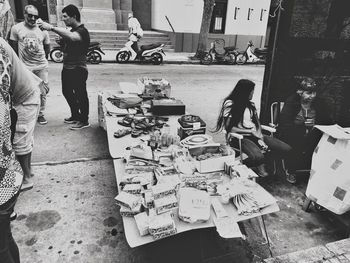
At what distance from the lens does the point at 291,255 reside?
256 centimetres

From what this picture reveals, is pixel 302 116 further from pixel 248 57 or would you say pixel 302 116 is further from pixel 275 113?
pixel 248 57

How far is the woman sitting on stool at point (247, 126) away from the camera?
389cm

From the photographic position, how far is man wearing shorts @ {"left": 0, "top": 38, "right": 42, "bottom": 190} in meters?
1.72

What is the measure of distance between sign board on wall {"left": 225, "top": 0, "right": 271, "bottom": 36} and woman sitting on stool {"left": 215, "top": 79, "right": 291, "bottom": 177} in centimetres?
1556

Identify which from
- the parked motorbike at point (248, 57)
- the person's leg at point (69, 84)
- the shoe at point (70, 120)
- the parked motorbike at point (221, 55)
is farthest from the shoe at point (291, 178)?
the parked motorbike at point (248, 57)

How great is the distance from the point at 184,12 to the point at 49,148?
14087 mm

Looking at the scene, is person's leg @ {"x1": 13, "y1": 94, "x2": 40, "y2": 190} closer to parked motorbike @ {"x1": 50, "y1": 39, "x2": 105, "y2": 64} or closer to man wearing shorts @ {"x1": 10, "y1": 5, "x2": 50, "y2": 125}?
man wearing shorts @ {"x1": 10, "y1": 5, "x2": 50, "y2": 125}

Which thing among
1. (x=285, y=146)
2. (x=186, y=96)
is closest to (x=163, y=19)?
(x=186, y=96)

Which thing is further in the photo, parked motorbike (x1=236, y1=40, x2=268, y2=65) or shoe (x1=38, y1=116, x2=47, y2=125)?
parked motorbike (x1=236, y1=40, x2=268, y2=65)

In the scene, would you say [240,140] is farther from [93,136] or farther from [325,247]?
[93,136]

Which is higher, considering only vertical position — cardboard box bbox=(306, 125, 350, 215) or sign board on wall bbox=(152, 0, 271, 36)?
sign board on wall bbox=(152, 0, 271, 36)

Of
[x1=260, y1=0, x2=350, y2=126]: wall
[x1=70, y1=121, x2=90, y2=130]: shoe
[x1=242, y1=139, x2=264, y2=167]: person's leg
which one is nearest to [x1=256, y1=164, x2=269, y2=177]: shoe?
[x1=242, y1=139, x2=264, y2=167]: person's leg

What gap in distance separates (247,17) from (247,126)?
16590 mm

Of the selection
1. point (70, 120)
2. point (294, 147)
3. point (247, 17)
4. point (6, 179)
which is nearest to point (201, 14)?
point (247, 17)
